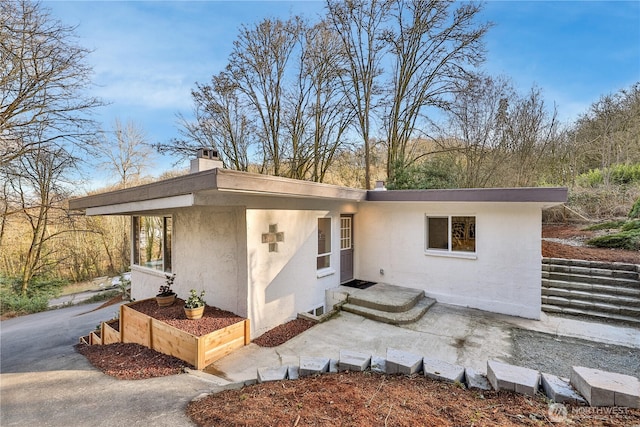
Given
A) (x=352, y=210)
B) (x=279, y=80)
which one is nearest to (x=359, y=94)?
(x=279, y=80)

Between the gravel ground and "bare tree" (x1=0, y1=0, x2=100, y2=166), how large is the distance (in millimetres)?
12983

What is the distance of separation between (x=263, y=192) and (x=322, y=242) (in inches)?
135

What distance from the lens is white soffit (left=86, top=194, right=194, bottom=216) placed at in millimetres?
4129

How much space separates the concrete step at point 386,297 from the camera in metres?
6.12

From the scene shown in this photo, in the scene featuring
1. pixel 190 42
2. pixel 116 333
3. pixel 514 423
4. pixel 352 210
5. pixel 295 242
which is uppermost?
pixel 190 42

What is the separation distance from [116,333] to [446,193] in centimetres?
811

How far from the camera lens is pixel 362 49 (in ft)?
37.5

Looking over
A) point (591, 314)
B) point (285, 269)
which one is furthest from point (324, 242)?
point (591, 314)

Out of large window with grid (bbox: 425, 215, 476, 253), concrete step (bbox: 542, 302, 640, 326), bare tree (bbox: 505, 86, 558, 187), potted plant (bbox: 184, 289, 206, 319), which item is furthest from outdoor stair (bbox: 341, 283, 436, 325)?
bare tree (bbox: 505, 86, 558, 187)

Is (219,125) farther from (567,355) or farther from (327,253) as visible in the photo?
(567,355)

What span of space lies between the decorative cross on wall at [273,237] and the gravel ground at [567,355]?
4367mm

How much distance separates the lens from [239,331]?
491 centimetres

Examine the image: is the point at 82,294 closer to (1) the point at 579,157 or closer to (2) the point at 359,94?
(2) the point at 359,94

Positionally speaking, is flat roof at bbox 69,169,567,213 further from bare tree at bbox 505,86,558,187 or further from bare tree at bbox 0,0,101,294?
bare tree at bbox 505,86,558,187
